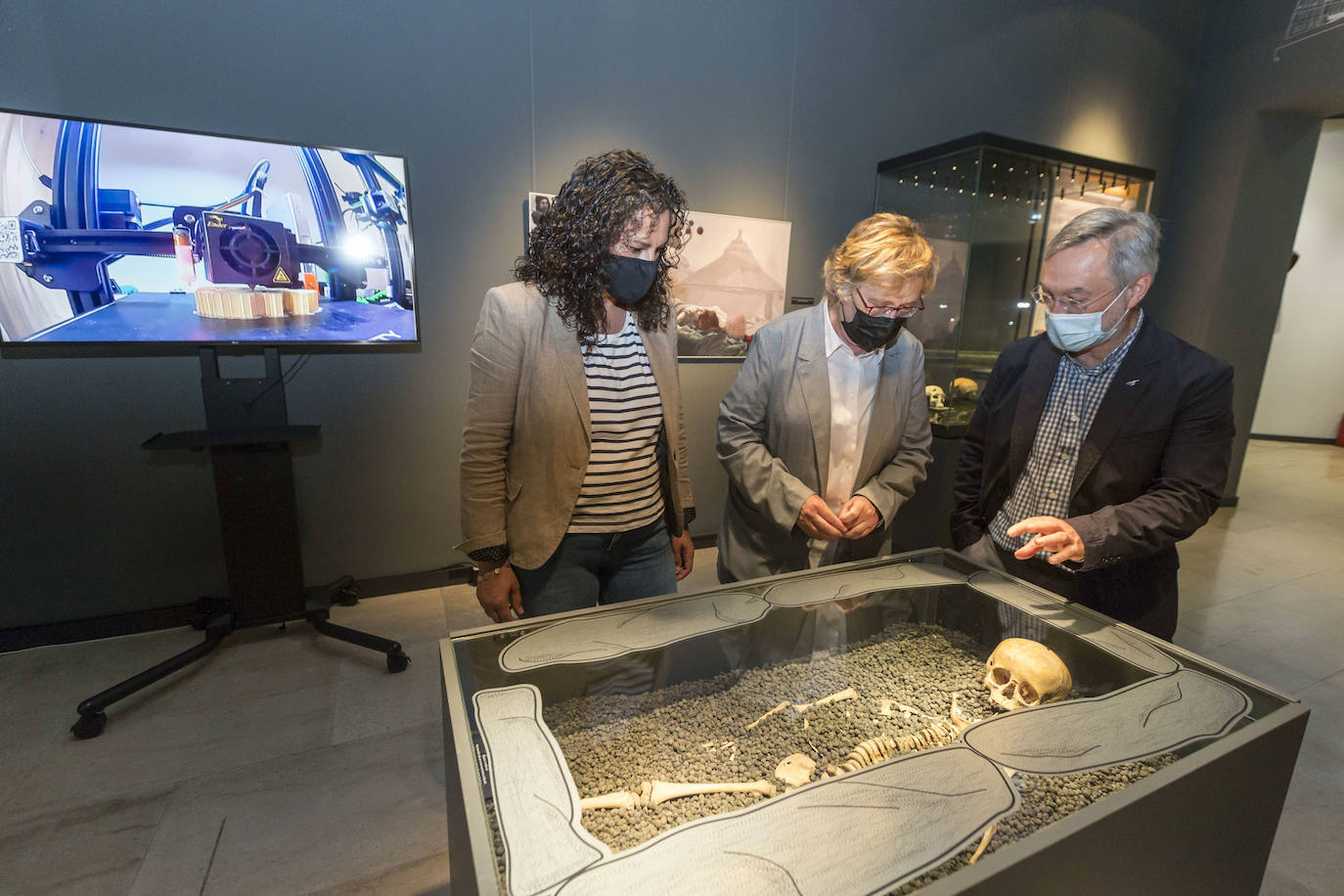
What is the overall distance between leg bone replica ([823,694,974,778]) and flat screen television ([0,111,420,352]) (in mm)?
2887

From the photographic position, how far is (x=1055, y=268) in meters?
1.50

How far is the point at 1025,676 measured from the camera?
1.17 meters

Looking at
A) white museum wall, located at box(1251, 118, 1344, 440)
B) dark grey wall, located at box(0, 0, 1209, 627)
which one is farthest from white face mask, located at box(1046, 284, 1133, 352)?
white museum wall, located at box(1251, 118, 1344, 440)

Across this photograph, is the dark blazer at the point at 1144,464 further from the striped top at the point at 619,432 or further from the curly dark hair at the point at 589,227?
the curly dark hair at the point at 589,227

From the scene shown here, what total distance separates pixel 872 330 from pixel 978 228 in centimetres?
269

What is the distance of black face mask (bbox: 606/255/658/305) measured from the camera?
4.60 ft

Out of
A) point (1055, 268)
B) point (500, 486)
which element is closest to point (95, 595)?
point (500, 486)

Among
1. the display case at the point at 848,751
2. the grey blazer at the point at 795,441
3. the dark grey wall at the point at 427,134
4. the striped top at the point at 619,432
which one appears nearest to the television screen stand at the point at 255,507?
the dark grey wall at the point at 427,134

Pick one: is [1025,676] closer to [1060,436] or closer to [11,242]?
[1060,436]

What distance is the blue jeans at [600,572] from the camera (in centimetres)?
155

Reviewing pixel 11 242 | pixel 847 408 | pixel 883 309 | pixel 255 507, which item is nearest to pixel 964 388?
pixel 847 408

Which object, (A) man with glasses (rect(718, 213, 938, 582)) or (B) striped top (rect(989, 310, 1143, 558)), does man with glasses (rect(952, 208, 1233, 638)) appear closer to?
(B) striped top (rect(989, 310, 1143, 558))

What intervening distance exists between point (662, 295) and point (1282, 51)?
6.26m

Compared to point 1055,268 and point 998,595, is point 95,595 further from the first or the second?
point 1055,268
